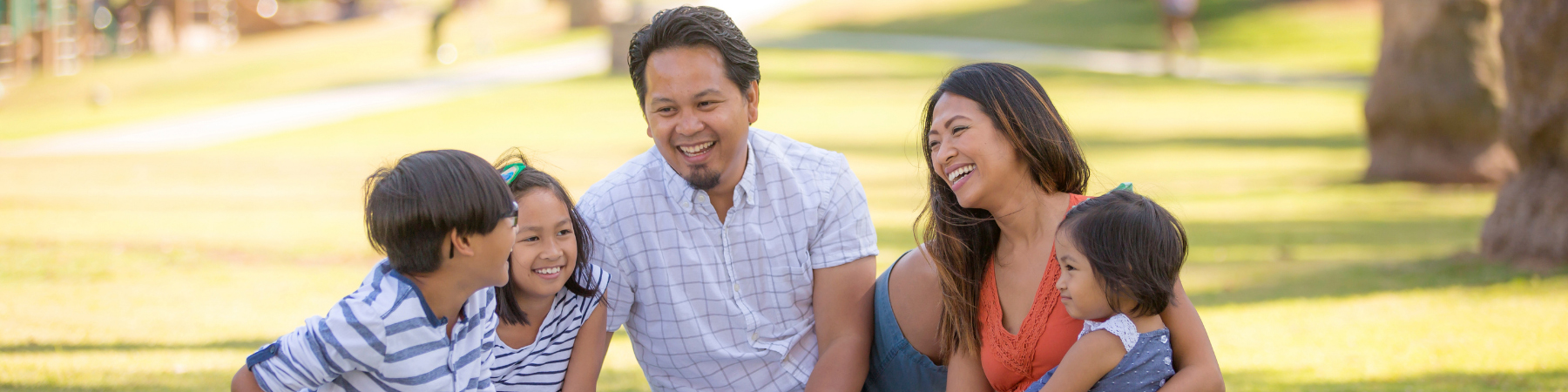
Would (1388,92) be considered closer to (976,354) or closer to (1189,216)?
(1189,216)

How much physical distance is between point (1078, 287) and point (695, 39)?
1.18 metres

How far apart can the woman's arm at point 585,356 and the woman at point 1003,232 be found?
3.04 feet

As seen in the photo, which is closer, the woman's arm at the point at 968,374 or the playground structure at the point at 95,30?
the woman's arm at the point at 968,374

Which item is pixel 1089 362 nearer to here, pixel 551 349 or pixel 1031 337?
pixel 1031 337

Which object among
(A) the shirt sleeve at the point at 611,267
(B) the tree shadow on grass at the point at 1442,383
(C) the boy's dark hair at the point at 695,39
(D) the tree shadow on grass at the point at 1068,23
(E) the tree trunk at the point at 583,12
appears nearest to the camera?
(C) the boy's dark hair at the point at 695,39

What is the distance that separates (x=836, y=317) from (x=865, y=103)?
46.4 feet

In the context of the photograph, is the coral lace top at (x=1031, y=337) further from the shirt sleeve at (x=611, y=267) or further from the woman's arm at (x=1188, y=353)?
the shirt sleeve at (x=611, y=267)

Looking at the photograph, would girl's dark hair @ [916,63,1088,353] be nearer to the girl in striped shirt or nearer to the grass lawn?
the grass lawn

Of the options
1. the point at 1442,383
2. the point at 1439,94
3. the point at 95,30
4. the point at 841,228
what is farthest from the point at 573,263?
the point at 95,30

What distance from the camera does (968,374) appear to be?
124 inches

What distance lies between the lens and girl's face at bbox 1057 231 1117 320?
277 centimetres

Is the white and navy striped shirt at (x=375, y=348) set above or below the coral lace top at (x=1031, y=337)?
above

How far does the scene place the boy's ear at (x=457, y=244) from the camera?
104 inches

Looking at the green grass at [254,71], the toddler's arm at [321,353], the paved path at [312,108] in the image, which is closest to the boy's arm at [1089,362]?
the toddler's arm at [321,353]
